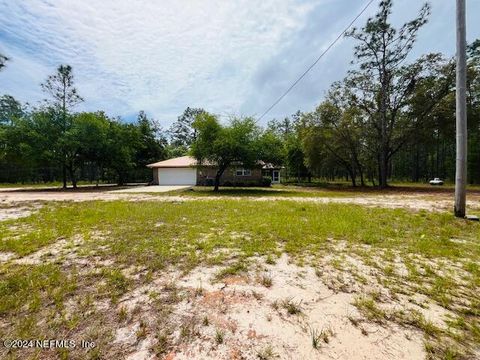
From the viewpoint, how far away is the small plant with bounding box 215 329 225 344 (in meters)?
1.91

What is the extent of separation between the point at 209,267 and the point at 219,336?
1472mm

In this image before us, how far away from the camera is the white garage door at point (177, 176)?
2478cm

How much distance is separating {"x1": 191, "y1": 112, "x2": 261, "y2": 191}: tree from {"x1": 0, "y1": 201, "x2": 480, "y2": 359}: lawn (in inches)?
412

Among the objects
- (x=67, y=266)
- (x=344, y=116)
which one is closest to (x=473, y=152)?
(x=344, y=116)

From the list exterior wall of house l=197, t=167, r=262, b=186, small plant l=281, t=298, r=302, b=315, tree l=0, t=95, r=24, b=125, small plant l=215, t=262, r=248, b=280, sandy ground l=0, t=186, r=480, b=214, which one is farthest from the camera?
tree l=0, t=95, r=24, b=125

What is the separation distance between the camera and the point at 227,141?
1603 cm

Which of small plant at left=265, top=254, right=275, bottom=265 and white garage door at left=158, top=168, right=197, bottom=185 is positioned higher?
white garage door at left=158, top=168, right=197, bottom=185

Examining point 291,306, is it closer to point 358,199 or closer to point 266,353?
point 266,353

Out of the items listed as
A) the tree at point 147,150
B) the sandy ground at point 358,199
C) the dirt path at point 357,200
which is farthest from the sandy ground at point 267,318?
the tree at point 147,150

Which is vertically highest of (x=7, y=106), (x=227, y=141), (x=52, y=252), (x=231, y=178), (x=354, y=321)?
(x=7, y=106)

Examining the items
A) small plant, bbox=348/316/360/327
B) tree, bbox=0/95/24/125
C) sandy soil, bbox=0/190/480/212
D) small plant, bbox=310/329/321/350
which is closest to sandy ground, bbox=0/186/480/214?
sandy soil, bbox=0/190/480/212

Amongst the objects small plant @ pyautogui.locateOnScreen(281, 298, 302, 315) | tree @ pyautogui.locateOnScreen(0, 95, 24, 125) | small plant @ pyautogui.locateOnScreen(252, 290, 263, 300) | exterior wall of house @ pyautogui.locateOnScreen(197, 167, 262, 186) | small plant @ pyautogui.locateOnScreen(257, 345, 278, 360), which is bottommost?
small plant @ pyautogui.locateOnScreen(257, 345, 278, 360)

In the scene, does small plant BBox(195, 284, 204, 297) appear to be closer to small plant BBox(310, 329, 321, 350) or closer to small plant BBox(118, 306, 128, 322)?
small plant BBox(118, 306, 128, 322)

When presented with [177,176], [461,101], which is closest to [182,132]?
[177,176]
